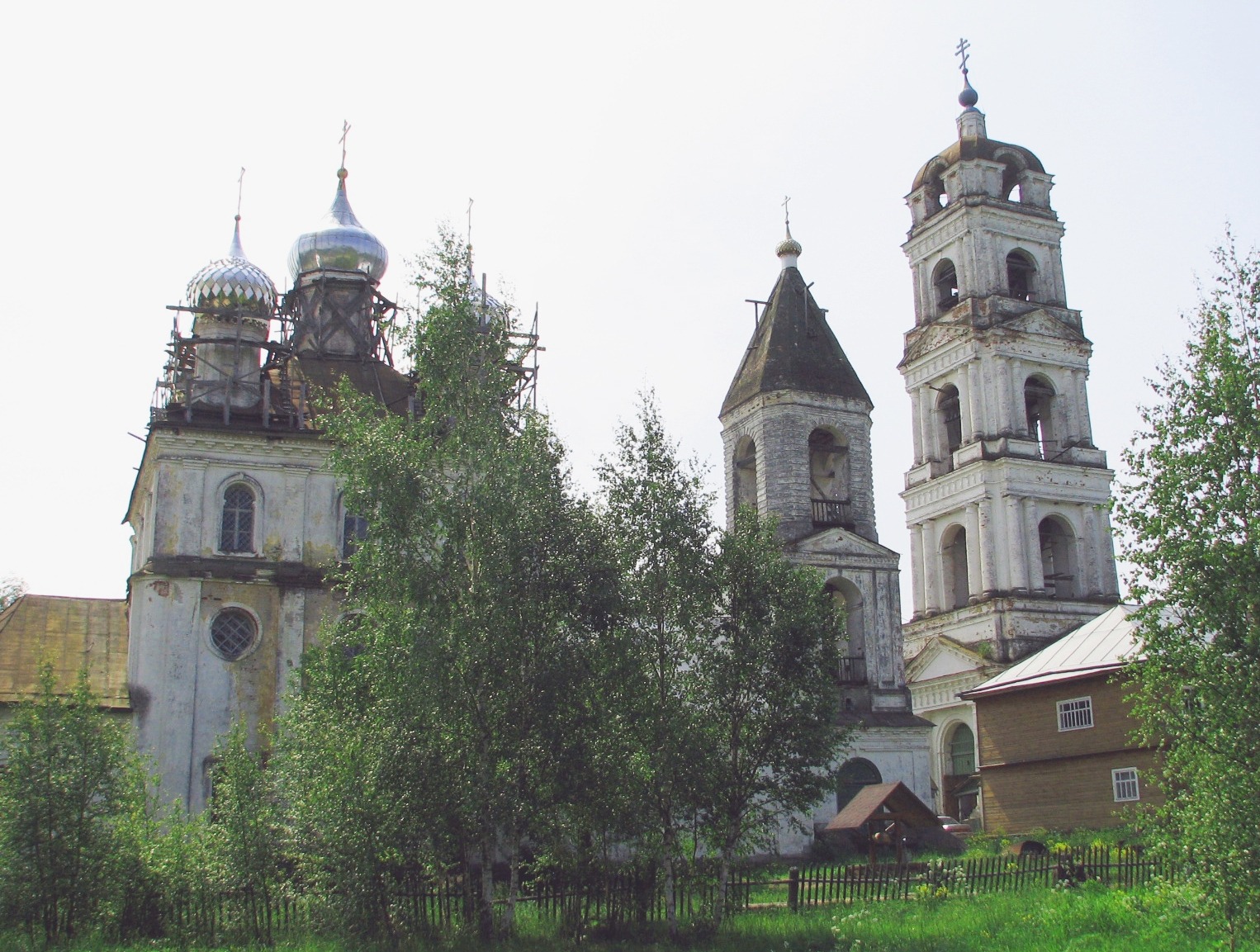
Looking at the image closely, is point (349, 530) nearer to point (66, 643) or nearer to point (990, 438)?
point (66, 643)

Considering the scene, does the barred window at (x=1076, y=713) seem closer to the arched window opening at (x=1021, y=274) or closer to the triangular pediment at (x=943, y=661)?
the triangular pediment at (x=943, y=661)

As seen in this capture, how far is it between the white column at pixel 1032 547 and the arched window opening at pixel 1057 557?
0.45 metres

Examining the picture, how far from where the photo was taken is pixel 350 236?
37000mm

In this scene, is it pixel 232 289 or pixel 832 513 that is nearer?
pixel 232 289

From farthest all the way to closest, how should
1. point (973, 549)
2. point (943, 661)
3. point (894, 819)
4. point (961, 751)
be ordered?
point (973, 549)
point (943, 661)
point (961, 751)
point (894, 819)

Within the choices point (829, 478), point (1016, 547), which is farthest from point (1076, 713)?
point (1016, 547)

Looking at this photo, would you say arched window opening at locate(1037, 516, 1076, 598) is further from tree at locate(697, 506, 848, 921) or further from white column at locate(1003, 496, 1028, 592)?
tree at locate(697, 506, 848, 921)

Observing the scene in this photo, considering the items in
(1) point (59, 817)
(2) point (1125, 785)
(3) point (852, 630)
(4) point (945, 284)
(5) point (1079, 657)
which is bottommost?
(1) point (59, 817)

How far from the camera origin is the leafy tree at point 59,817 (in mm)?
19094

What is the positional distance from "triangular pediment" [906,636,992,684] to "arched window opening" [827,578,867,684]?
9792 millimetres

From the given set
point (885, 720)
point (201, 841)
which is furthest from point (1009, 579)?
point (201, 841)

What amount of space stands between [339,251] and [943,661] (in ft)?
80.0

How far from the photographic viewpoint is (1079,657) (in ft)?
101

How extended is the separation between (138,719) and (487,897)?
1190cm
